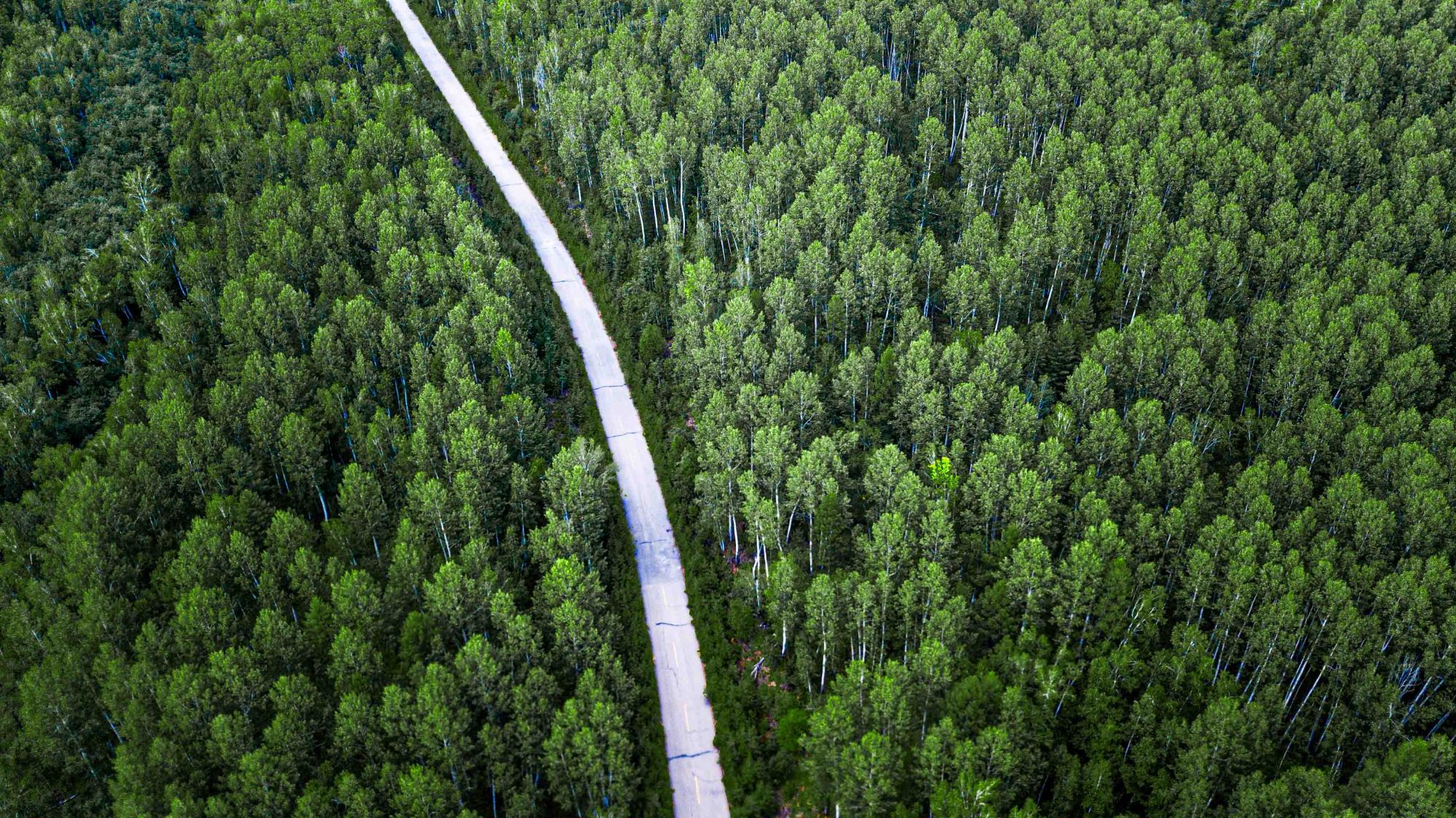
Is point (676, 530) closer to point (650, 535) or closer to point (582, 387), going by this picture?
point (650, 535)

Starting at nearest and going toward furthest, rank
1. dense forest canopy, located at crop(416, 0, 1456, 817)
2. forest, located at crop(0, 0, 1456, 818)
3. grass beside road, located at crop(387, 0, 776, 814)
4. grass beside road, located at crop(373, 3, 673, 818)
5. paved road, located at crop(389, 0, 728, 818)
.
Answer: forest, located at crop(0, 0, 1456, 818) → dense forest canopy, located at crop(416, 0, 1456, 817) → grass beside road, located at crop(373, 3, 673, 818) → grass beside road, located at crop(387, 0, 776, 814) → paved road, located at crop(389, 0, 728, 818)

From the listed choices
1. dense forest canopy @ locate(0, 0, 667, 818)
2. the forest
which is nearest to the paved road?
the forest

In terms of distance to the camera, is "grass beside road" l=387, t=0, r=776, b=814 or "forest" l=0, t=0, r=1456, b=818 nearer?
"forest" l=0, t=0, r=1456, b=818

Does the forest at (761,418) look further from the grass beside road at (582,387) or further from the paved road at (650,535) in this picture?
the paved road at (650,535)

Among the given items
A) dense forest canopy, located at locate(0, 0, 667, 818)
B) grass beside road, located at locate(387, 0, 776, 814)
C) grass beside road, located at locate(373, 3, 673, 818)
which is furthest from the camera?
grass beside road, located at locate(387, 0, 776, 814)

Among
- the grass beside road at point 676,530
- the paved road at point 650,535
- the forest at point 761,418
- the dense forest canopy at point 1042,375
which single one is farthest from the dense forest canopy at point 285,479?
the dense forest canopy at point 1042,375

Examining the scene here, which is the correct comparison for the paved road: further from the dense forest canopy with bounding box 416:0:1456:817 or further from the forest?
the dense forest canopy with bounding box 416:0:1456:817
